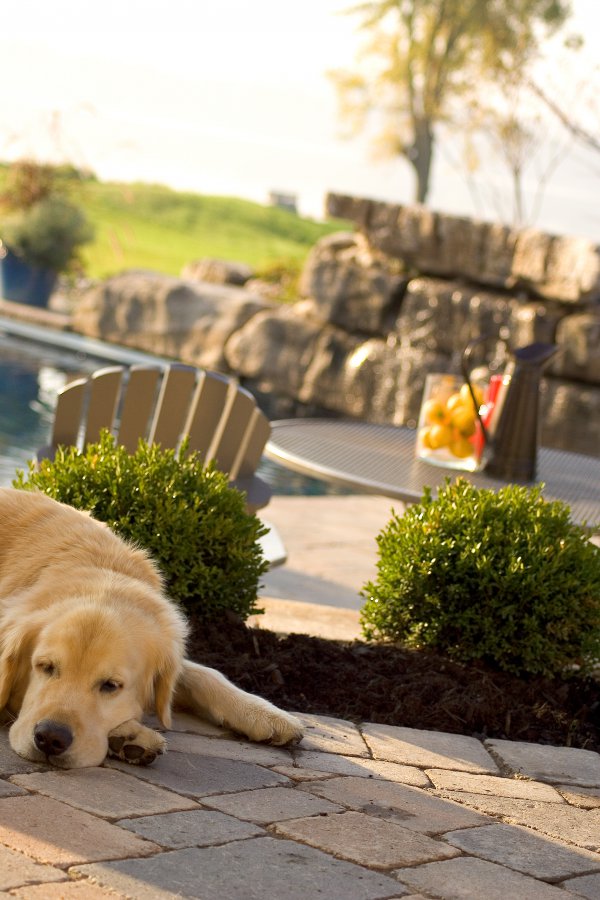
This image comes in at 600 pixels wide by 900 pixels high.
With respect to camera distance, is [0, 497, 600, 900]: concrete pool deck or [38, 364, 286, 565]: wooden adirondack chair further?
[38, 364, 286, 565]: wooden adirondack chair

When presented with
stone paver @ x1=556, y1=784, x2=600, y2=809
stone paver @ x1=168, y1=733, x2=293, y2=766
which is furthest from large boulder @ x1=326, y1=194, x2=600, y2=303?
stone paver @ x1=168, y1=733, x2=293, y2=766

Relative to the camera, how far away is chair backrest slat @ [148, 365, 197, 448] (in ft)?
16.5

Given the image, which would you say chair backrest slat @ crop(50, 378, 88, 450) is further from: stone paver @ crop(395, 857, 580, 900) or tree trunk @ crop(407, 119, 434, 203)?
tree trunk @ crop(407, 119, 434, 203)

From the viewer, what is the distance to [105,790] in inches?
93.5

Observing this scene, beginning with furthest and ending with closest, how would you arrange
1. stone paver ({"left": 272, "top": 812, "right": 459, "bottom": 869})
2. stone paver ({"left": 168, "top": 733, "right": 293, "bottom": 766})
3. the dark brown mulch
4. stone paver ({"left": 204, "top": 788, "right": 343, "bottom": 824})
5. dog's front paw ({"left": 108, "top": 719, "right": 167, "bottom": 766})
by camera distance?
the dark brown mulch
stone paver ({"left": 168, "top": 733, "right": 293, "bottom": 766})
dog's front paw ({"left": 108, "top": 719, "right": 167, "bottom": 766})
stone paver ({"left": 204, "top": 788, "right": 343, "bottom": 824})
stone paver ({"left": 272, "top": 812, "right": 459, "bottom": 869})

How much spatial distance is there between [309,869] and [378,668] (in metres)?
1.67

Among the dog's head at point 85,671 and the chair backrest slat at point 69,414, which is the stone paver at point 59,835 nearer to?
the dog's head at point 85,671

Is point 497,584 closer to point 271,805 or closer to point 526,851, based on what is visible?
point 526,851

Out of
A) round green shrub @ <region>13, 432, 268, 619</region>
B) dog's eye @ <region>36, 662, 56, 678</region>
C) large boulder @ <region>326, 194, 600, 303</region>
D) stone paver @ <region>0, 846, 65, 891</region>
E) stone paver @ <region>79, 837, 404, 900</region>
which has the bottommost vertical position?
stone paver @ <region>79, 837, 404, 900</region>

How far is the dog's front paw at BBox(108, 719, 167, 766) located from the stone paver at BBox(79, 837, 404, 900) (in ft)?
1.59

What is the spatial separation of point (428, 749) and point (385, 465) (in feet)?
6.08

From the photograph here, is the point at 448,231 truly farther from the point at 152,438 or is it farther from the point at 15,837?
the point at 15,837

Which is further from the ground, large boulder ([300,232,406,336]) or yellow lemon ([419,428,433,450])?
large boulder ([300,232,406,336])

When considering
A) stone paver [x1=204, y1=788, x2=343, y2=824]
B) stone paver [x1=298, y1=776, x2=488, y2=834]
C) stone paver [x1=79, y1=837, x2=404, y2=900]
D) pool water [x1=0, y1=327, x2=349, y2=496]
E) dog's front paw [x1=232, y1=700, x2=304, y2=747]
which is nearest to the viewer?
stone paver [x1=79, y1=837, x2=404, y2=900]
